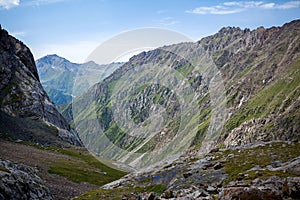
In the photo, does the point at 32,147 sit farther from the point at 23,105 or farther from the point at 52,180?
the point at 23,105

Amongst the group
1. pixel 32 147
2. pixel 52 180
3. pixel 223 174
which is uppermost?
pixel 32 147

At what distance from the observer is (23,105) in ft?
424

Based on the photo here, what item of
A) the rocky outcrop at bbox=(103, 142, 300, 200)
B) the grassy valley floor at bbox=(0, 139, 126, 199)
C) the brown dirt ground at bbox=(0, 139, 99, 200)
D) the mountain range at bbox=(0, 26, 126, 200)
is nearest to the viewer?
the rocky outcrop at bbox=(103, 142, 300, 200)

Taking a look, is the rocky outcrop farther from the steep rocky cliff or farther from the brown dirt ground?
the steep rocky cliff

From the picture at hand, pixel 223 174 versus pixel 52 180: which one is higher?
pixel 223 174

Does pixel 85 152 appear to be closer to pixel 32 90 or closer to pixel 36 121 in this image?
pixel 36 121

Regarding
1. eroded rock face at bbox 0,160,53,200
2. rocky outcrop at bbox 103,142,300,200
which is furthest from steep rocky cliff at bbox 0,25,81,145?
eroded rock face at bbox 0,160,53,200

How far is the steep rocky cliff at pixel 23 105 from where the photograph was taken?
375 feet

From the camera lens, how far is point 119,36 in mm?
66125

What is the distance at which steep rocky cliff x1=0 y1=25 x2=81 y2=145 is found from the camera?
375 feet

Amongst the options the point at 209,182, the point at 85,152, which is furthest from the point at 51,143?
the point at 209,182

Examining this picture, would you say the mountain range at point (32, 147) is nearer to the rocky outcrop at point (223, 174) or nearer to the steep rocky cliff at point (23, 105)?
the steep rocky cliff at point (23, 105)

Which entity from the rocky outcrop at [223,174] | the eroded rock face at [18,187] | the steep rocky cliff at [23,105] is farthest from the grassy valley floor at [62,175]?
the steep rocky cliff at [23,105]

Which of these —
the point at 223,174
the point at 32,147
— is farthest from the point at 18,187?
the point at 32,147
